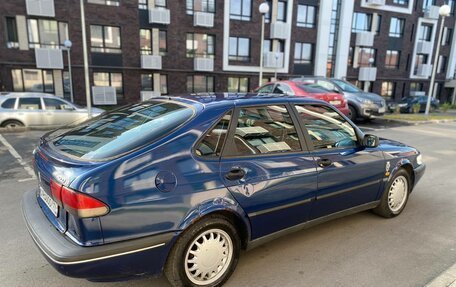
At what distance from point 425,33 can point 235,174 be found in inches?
1584

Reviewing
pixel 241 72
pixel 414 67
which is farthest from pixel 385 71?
pixel 241 72

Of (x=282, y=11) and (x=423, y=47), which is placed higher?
(x=282, y=11)

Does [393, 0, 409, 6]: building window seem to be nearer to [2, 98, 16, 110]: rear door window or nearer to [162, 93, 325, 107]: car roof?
[2, 98, 16, 110]: rear door window

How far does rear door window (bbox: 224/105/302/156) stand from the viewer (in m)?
2.80

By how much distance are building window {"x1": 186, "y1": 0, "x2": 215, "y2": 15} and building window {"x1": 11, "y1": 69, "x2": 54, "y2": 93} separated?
1065 cm

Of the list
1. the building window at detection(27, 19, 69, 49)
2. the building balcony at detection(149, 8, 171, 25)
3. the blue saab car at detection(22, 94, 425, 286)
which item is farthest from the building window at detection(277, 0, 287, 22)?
the blue saab car at detection(22, 94, 425, 286)

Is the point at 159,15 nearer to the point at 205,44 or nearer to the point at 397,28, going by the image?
the point at 205,44

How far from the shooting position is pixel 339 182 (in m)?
3.35

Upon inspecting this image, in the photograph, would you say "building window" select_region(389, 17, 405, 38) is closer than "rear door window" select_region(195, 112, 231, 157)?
No

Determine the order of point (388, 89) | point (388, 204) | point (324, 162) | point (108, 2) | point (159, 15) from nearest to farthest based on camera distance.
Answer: point (324, 162), point (388, 204), point (108, 2), point (159, 15), point (388, 89)

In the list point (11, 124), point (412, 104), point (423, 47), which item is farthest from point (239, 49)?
point (423, 47)

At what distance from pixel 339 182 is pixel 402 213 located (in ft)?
5.30

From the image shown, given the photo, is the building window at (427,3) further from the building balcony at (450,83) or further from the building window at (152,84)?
the building window at (152,84)

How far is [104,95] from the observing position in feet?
72.5
